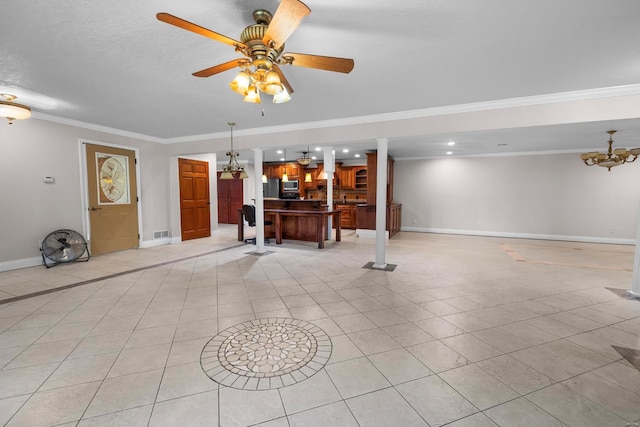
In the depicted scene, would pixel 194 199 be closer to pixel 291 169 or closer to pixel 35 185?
pixel 35 185

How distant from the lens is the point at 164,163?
6.49m

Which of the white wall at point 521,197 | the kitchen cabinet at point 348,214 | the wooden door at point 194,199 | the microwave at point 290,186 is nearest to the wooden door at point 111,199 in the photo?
the wooden door at point 194,199

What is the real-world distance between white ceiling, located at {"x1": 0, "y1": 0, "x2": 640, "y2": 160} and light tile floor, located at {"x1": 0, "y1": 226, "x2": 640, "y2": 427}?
2.51 m

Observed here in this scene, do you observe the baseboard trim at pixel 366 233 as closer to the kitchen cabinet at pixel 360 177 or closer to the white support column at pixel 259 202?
the kitchen cabinet at pixel 360 177

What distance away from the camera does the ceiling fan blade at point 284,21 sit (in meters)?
1.39

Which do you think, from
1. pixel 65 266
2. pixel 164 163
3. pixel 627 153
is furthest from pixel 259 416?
pixel 627 153

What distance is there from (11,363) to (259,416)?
78.5 inches

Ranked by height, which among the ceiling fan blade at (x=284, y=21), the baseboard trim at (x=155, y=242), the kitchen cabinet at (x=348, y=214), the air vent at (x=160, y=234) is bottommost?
the baseboard trim at (x=155, y=242)

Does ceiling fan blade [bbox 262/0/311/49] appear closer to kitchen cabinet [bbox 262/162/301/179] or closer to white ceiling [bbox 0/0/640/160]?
white ceiling [bbox 0/0/640/160]

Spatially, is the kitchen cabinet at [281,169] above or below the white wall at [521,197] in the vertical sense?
above

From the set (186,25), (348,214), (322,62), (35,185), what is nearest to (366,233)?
(348,214)

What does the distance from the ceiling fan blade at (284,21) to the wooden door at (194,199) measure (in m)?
6.01

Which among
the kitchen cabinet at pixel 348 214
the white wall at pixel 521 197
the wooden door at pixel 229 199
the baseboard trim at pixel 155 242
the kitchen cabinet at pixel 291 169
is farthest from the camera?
the wooden door at pixel 229 199

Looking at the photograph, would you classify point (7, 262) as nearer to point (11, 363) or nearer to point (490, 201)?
point (11, 363)
